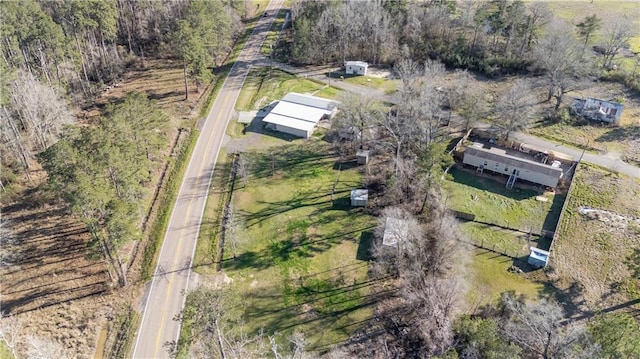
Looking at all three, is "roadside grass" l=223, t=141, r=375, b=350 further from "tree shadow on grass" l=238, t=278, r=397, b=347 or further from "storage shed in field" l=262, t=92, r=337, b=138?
"storage shed in field" l=262, t=92, r=337, b=138

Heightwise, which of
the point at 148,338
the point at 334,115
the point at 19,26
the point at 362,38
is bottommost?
the point at 148,338

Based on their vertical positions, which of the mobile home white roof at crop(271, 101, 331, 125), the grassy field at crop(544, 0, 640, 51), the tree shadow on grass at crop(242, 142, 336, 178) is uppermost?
the grassy field at crop(544, 0, 640, 51)

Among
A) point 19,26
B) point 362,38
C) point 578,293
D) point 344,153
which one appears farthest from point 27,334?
point 362,38

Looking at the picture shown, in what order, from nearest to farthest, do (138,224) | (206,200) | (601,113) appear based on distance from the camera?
1. (138,224)
2. (206,200)
3. (601,113)

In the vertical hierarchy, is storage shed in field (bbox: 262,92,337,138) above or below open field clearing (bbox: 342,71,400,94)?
below

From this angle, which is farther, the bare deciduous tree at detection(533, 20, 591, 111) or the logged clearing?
the bare deciduous tree at detection(533, 20, 591, 111)

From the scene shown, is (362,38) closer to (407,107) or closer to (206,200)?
(407,107)

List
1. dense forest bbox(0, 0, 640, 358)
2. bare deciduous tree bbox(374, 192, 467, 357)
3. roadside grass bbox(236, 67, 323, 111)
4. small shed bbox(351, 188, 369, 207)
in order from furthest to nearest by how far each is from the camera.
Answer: roadside grass bbox(236, 67, 323, 111)
small shed bbox(351, 188, 369, 207)
bare deciduous tree bbox(374, 192, 467, 357)
dense forest bbox(0, 0, 640, 358)

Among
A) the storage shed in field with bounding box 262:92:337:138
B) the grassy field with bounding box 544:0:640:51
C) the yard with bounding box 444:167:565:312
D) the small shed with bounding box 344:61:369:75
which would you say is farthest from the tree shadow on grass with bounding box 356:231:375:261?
the grassy field with bounding box 544:0:640:51
